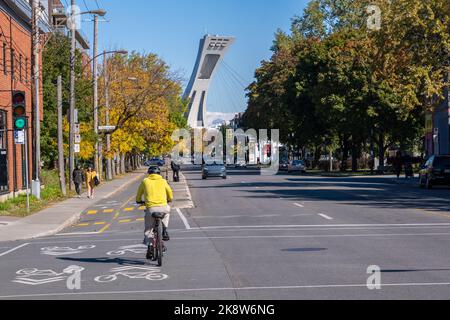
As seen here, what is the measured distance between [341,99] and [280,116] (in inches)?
856

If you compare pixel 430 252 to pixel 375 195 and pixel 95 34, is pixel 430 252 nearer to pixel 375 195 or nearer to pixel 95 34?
pixel 375 195

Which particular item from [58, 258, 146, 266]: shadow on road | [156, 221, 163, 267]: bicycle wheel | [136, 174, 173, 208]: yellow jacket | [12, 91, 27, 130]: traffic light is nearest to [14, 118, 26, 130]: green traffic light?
[12, 91, 27, 130]: traffic light

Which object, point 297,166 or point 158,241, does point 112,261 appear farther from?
point 297,166

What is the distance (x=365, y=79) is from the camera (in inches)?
2665

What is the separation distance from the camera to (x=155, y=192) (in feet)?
50.2

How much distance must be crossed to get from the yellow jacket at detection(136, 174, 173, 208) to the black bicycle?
→ 0.82 feet

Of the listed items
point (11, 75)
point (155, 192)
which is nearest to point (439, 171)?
point (11, 75)

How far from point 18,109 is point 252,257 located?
46.2ft

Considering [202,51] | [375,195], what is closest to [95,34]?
[375,195]

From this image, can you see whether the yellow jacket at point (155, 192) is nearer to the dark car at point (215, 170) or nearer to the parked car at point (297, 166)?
the dark car at point (215, 170)

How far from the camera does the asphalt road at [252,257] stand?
38.5 ft

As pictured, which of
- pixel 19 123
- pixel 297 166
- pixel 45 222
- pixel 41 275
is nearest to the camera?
pixel 41 275

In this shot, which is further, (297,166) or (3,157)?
(297,166)

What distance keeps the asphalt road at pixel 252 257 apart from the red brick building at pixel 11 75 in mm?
10361
